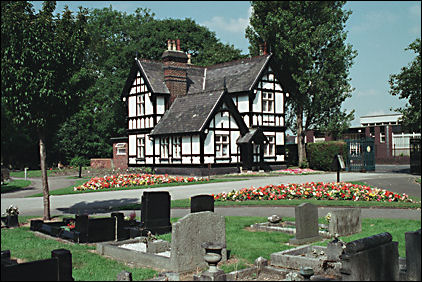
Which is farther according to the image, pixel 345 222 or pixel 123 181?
pixel 123 181

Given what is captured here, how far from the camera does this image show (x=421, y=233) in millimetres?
6102

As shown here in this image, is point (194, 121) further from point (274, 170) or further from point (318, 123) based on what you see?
point (318, 123)

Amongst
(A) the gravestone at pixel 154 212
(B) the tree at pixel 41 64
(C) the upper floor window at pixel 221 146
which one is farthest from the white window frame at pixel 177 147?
(A) the gravestone at pixel 154 212

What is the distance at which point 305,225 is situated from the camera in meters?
11.0

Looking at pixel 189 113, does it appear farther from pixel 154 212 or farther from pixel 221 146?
pixel 154 212

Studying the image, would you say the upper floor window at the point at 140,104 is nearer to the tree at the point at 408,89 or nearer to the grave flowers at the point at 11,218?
the tree at the point at 408,89

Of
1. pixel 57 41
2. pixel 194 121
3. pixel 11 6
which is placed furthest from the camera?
pixel 194 121

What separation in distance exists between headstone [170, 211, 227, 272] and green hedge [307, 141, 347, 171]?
33.3 metres

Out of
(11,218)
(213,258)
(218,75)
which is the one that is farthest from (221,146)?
(213,258)

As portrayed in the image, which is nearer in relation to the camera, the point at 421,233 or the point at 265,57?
the point at 421,233

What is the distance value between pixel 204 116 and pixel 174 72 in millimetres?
9204

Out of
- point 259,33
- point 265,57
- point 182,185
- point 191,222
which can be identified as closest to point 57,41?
point 191,222

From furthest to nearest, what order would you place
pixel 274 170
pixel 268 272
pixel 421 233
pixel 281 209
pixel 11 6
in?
1. pixel 274 170
2. pixel 281 209
3. pixel 11 6
4. pixel 268 272
5. pixel 421 233

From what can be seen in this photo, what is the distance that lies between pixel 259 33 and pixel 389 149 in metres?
27.8
